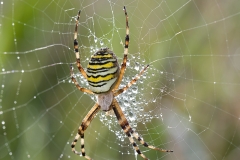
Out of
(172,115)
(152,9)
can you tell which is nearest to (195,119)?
(172,115)

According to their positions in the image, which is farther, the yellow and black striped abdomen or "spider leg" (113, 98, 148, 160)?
"spider leg" (113, 98, 148, 160)

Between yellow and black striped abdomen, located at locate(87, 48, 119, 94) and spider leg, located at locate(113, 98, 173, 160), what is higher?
yellow and black striped abdomen, located at locate(87, 48, 119, 94)

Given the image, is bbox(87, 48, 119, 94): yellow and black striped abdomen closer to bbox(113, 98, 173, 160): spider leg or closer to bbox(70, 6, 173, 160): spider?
bbox(70, 6, 173, 160): spider

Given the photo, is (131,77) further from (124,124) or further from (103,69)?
(103,69)

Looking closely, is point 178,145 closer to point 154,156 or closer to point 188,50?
point 154,156

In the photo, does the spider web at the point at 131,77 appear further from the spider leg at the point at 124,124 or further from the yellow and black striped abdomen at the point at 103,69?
the yellow and black striped abdomen at the point at 103,69

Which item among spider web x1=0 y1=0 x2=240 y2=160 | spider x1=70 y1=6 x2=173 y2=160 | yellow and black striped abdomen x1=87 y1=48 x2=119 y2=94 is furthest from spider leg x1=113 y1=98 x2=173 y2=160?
yellow and black striped abdomen x1=87 y1=48 x2=119 y2=94
